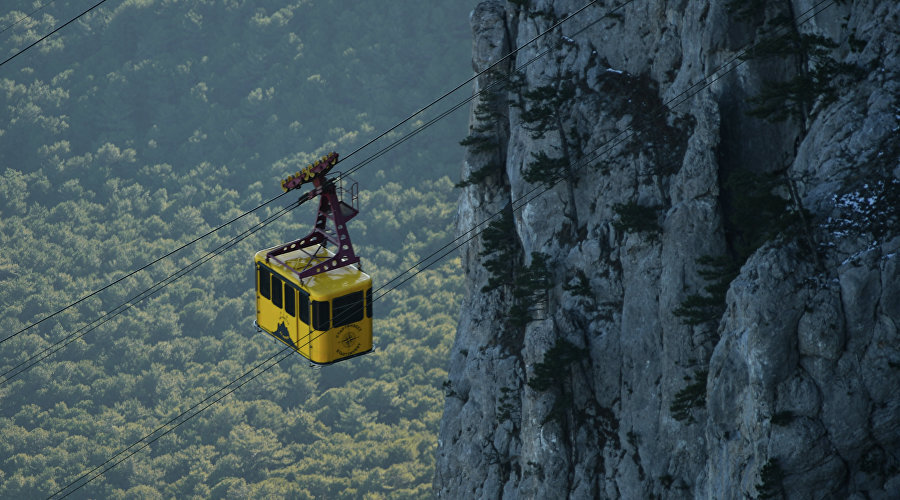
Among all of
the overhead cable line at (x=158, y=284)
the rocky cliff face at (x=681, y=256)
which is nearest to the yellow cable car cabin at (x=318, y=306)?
the overhead cable line at (x=158, y=284)

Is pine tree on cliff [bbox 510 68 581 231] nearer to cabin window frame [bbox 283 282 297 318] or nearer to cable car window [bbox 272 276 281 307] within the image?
cabin window frame [bbox 283 282 297 318]

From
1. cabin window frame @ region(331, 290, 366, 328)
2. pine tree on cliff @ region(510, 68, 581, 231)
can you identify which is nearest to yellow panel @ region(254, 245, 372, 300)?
cabin window frame @ region(331, 290, 366, 328)

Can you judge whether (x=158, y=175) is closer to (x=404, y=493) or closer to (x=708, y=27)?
(x=404, y=493)

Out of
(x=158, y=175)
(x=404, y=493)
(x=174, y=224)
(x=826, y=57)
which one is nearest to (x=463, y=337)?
(x=826, y=57)

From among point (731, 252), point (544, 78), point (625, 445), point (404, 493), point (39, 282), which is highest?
point (39, 282)

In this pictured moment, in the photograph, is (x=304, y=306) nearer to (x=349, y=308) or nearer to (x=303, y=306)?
(x=303, y=306)

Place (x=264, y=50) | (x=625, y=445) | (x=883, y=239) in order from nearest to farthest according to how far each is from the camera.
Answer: (x=883, y=239), (x=625, y=445), (x=264, y=50)

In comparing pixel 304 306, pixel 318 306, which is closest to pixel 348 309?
pixel 318 306
